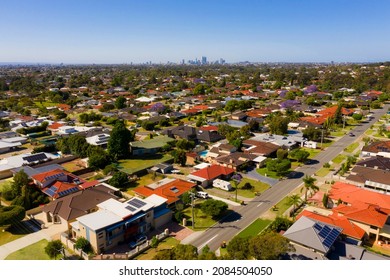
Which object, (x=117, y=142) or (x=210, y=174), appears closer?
(x=210, y=174)

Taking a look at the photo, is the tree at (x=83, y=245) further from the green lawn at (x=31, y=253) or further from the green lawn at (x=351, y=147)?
the green lawn at (x=351, y=147)

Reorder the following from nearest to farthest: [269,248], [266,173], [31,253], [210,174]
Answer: [269,248] < [31,253] < [210,174] < [266,173]

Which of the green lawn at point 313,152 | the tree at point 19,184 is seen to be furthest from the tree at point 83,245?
the green lawn at point 313,152

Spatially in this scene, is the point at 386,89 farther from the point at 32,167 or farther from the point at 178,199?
the point at 32,167

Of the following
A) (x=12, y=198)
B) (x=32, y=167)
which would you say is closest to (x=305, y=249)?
(x=12, y=198)

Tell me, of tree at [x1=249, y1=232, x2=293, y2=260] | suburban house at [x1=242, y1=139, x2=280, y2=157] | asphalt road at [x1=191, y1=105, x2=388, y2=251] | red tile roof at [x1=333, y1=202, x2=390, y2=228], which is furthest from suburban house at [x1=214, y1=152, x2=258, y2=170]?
tree at [x1=249, y1=232, x2=293, y2=260]

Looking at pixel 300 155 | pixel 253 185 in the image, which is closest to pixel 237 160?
pixel 253 185

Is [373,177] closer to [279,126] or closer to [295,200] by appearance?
[295,200]
